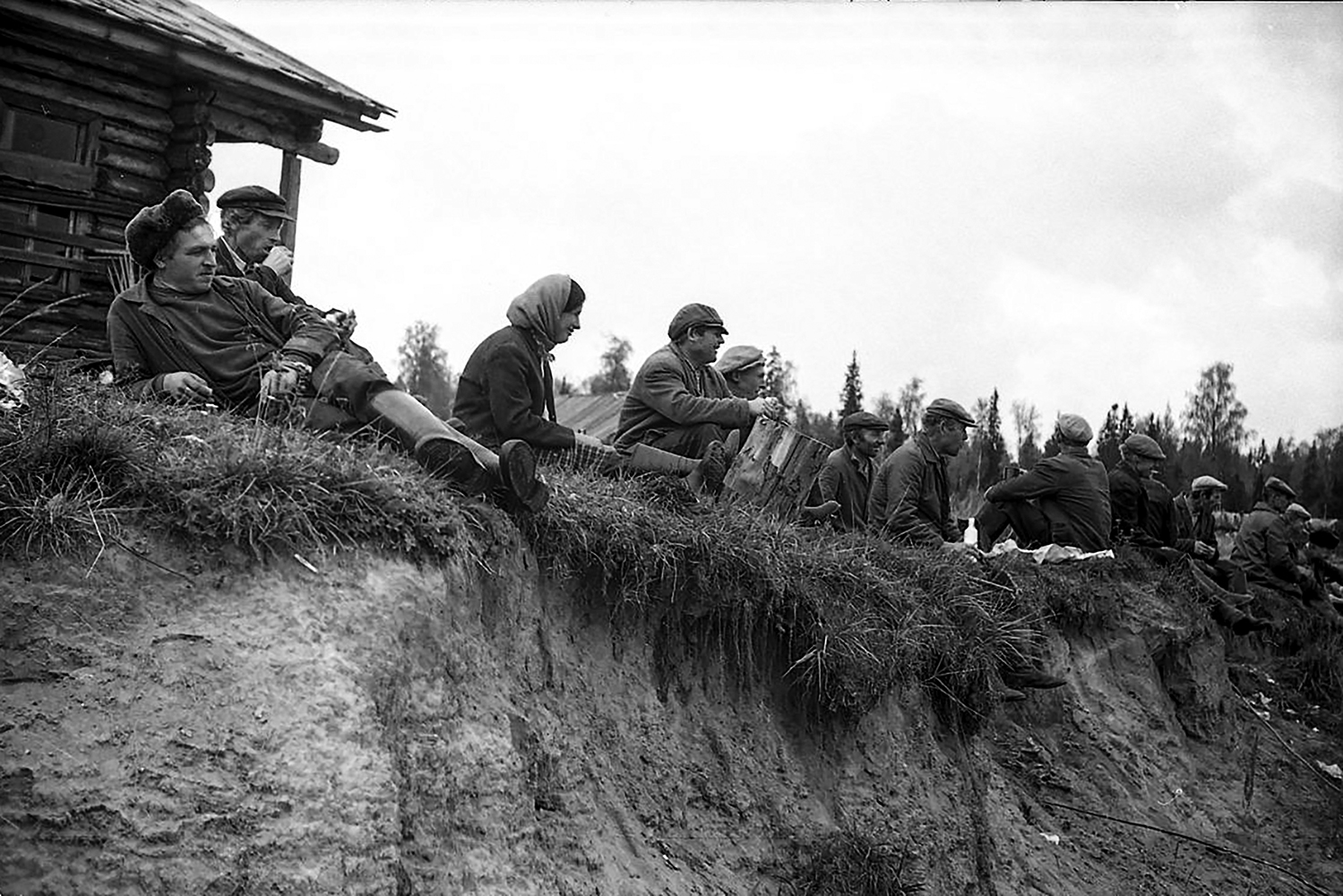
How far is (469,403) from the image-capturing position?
7191 millimetres

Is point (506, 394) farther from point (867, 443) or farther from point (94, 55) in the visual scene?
point (94, 55)

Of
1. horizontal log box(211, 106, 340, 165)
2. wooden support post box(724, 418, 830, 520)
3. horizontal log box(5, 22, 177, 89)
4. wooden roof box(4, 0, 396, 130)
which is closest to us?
wooden support post box(724, 418, 830, 520)

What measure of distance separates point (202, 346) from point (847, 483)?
18.7 ft

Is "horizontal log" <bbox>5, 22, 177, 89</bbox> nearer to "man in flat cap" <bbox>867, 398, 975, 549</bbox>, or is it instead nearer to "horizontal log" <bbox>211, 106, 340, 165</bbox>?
"horizontal log" <bbox>211, 106, 340, 165</bbox>

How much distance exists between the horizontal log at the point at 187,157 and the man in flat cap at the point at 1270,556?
1243 cm

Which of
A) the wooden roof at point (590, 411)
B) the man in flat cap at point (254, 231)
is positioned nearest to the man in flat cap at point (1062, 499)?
the man in flat cap at point (254, 231)

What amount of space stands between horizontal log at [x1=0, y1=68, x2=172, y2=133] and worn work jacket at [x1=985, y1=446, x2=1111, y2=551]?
805cm

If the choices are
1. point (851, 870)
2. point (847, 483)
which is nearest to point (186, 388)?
point (851, 870)

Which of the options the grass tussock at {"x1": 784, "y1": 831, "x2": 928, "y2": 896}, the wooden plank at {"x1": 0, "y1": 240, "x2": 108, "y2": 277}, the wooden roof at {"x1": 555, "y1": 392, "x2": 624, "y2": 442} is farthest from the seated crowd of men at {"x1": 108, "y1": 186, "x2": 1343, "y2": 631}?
the wooden roof at {"x1": 555, "y1": 392, "x2": 624, "y2": 442}

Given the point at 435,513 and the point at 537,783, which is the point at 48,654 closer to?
the point at 435,513

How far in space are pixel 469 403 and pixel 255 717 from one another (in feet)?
10.4

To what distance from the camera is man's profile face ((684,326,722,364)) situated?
27.9ft

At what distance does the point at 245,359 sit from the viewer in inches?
244

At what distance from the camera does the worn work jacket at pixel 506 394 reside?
23.0 feet
